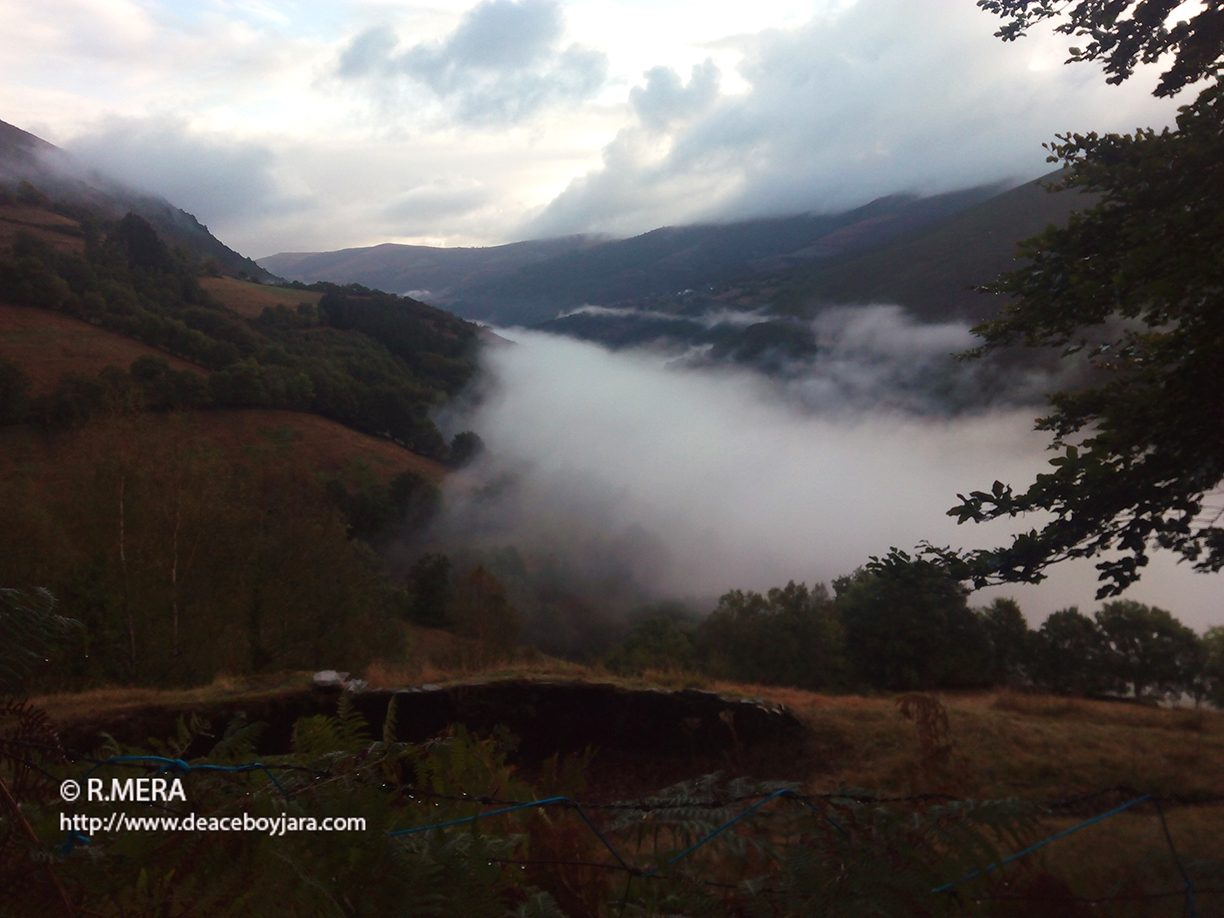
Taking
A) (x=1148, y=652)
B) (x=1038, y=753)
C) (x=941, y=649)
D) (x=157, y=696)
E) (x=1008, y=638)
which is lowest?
(x=1148, y=652)

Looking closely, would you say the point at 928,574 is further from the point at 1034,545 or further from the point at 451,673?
the point at 451,673

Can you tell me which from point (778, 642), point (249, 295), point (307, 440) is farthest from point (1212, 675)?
point (249, 295)

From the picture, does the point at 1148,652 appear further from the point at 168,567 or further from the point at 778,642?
the point at 168,567

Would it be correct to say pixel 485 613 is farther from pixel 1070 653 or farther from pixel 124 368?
pixel 124 368

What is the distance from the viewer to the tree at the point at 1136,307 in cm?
532

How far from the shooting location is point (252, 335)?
77125mm

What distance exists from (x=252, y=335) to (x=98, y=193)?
72358mm

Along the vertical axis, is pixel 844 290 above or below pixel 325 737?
below

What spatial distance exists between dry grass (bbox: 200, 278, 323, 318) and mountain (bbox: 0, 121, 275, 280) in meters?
12.3

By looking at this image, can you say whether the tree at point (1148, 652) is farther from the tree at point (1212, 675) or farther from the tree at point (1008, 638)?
the tree at point (1008, 638)

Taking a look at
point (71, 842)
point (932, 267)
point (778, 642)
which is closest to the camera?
point (71, 842)

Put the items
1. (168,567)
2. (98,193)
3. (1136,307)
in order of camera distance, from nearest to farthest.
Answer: (1136,307) < (168,567) < (98,193)

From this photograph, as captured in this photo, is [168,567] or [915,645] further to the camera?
[915,645]

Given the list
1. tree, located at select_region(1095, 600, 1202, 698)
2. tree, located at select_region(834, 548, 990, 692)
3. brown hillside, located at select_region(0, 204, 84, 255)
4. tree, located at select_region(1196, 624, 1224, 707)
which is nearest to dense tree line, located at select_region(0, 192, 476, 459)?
brown hillside, located at select_region(0, 204, 84, 255)
